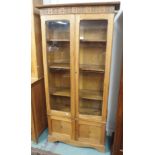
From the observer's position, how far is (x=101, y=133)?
185 cm

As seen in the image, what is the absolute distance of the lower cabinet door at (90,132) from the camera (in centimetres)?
185

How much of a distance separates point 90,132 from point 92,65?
0.89 metres

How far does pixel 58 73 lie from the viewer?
6.59ft

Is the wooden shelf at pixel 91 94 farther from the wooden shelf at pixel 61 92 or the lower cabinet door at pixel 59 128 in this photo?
the lower cabinet door at pixel 59 128

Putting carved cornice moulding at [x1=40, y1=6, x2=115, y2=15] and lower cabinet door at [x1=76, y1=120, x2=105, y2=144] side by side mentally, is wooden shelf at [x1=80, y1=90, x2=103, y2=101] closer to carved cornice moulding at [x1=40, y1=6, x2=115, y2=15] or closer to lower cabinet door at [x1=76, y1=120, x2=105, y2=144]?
lower cabinet door at [x1=76, y1=120, x2=105, y2=144]

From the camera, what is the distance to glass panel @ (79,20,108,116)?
5.67 ft

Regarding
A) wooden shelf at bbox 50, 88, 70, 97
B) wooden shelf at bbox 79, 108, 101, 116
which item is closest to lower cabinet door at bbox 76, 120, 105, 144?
wooden shelf at bbox 79, 108, 101, 116

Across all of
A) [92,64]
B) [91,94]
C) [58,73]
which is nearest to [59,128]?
[91,94]
